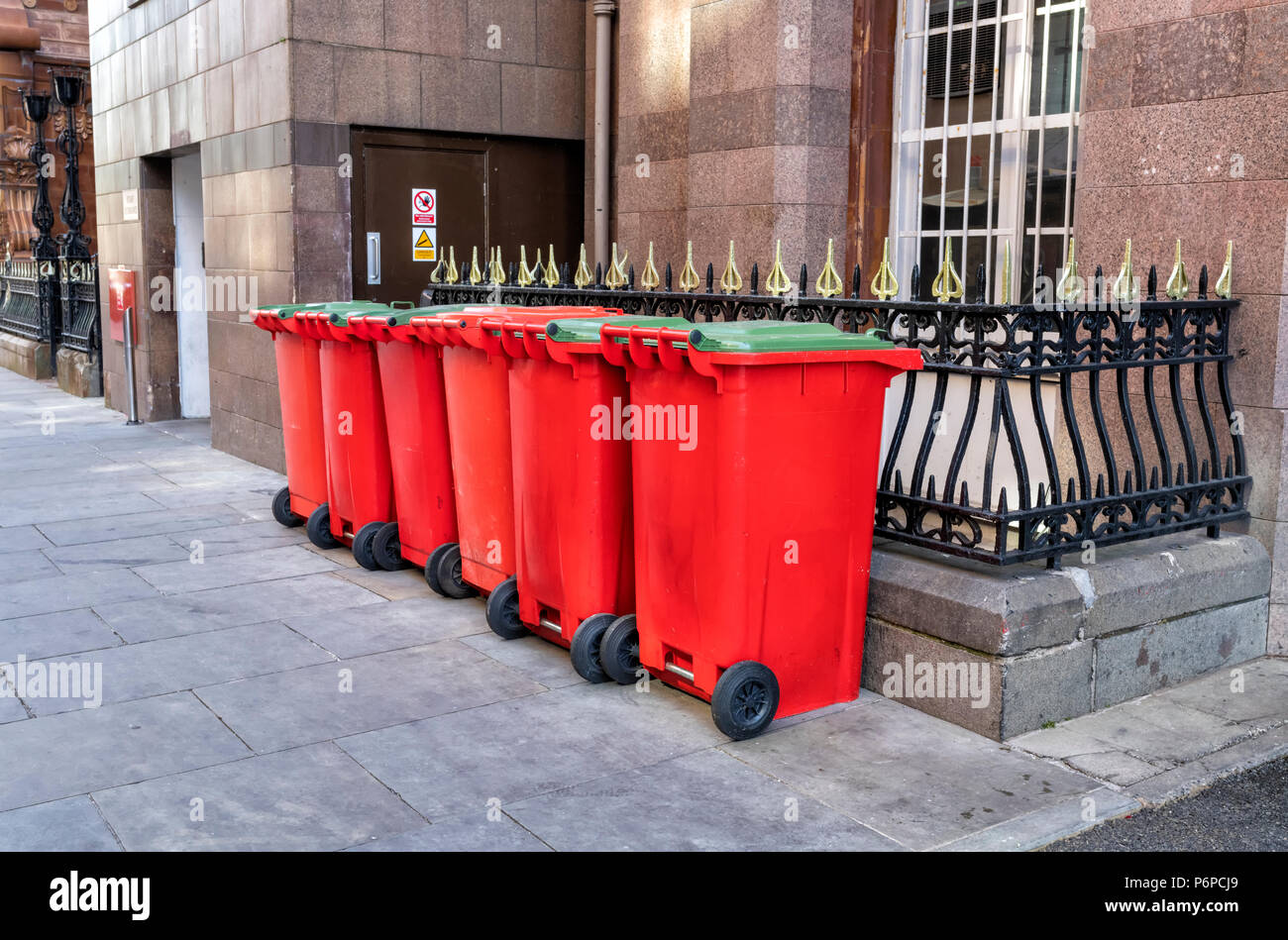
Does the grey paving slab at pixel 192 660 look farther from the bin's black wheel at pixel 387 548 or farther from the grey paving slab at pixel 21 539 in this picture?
the grey paving slab at pixel 21 539

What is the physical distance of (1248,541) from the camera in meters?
5.80

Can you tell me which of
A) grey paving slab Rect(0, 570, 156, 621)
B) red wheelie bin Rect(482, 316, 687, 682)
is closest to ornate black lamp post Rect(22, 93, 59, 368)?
grey paving slab Rect(0, 570, 156, 621)

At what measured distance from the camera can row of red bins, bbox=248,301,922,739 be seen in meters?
4.67

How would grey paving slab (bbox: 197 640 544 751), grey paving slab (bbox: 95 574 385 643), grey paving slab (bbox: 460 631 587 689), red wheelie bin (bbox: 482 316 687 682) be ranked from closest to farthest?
grey paving slab (bbox: 197 640 544 751) < red wheelie bin (bbox: 482 316 687 682) < grey paving slab (bbox: 460 631 587 689) < grey paving slab (bbox: 95 574 385 643)

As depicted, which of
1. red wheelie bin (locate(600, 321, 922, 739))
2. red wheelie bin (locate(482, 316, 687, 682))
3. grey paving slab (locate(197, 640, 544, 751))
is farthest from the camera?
red wheelie bin (locate(482, 316, 687, 682))

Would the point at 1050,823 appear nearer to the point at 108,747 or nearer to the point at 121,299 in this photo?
the point at 108,747

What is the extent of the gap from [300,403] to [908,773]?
15.9ft

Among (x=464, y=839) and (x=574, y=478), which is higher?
(x=574, y=478)

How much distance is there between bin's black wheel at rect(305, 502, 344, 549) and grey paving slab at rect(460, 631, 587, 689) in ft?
6.38

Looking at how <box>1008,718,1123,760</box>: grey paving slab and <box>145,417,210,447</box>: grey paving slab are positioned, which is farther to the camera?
<box>145,417,210,447</box>: grey paving slab

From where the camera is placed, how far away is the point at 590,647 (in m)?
5.34

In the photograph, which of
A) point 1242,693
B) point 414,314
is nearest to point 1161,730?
point 1242,693

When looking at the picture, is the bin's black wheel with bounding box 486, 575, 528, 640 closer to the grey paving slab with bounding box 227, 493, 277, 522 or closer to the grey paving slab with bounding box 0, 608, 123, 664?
the grey paving slab with bounding box 0, 608, 123, 664
